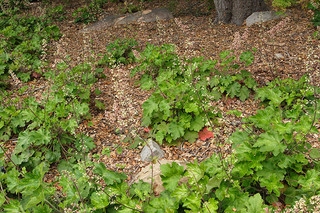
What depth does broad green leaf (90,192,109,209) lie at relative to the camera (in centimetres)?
298

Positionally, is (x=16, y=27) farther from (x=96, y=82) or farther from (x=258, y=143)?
(x=258, y=143)

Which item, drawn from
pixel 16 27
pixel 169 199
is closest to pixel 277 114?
pixel 169 199

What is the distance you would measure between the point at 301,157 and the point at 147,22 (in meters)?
5.75

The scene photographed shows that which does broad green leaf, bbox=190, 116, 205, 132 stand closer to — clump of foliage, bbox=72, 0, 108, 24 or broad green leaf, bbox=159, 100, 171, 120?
broad green leaf, bbox=159, 100, 171, 120

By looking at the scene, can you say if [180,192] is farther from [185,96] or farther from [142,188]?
[185,96]

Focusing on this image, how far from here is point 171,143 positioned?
429 cm

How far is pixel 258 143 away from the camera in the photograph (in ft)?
10.0

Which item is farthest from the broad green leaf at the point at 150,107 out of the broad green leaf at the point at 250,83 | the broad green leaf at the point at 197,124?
the broad green leaf at the point at 250,83

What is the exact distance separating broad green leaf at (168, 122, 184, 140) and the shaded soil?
→ 0.64 ft

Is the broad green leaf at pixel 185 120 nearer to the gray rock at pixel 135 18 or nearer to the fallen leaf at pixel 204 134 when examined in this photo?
the fallen leaf at pixel 204 134

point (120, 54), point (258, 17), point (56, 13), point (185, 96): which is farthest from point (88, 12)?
point (185, 96)

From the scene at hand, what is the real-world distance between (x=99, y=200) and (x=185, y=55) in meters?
2.84

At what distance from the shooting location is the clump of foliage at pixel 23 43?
20.7 feet

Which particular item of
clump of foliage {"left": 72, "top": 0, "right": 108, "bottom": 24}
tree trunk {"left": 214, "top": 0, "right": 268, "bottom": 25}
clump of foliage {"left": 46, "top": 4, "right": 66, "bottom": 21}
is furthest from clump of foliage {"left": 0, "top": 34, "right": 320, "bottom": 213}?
clump of foliage {"left": 46, "top": 4, "right": 66, "bottom": 21}
